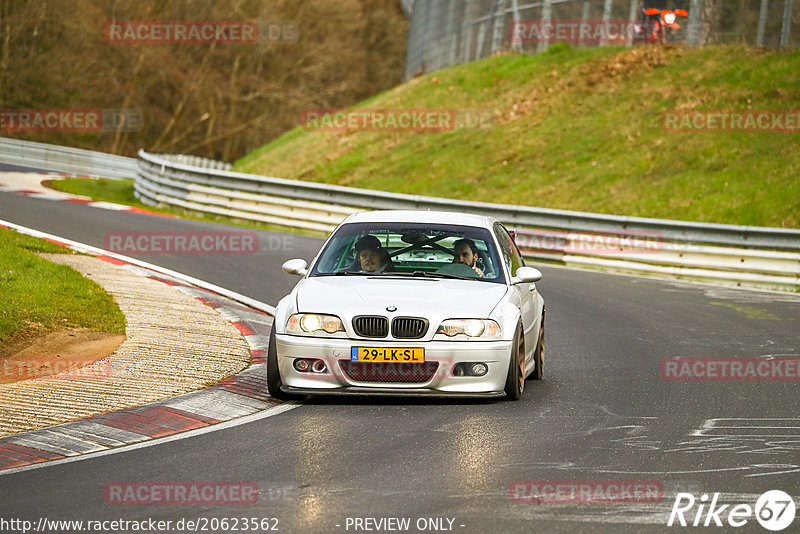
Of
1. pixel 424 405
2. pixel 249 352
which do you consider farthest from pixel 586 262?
pixel 424 405

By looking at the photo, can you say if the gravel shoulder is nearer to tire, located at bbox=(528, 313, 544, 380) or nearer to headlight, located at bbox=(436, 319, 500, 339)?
headlight, located at bbox=(436, 319, 500, 339)

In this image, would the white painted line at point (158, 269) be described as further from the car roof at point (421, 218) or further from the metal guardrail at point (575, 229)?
the metal guardrail at point (575, 229)

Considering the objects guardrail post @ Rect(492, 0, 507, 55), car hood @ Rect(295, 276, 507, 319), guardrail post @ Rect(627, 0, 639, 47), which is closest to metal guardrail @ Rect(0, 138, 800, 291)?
guardrail post @ Rect(627, 0, 639, 47)

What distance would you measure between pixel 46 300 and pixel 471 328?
Result: 5939mm

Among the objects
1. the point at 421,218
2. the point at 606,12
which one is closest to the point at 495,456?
the point at 421,218

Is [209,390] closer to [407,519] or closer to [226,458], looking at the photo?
[226,458]

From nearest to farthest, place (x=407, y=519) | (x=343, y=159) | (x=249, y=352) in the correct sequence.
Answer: (x=407, y=519), (x=249, y=352), (x=343, y=159)

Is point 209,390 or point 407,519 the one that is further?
point 209,390

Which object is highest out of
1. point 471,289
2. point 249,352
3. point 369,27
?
point 369,27

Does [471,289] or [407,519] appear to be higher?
[471,289]

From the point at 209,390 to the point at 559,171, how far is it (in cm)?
2042

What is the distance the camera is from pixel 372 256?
10.1 metres

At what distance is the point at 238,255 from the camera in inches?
792

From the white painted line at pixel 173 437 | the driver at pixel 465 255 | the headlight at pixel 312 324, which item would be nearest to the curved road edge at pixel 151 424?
the white painted line at pixel 173 437
